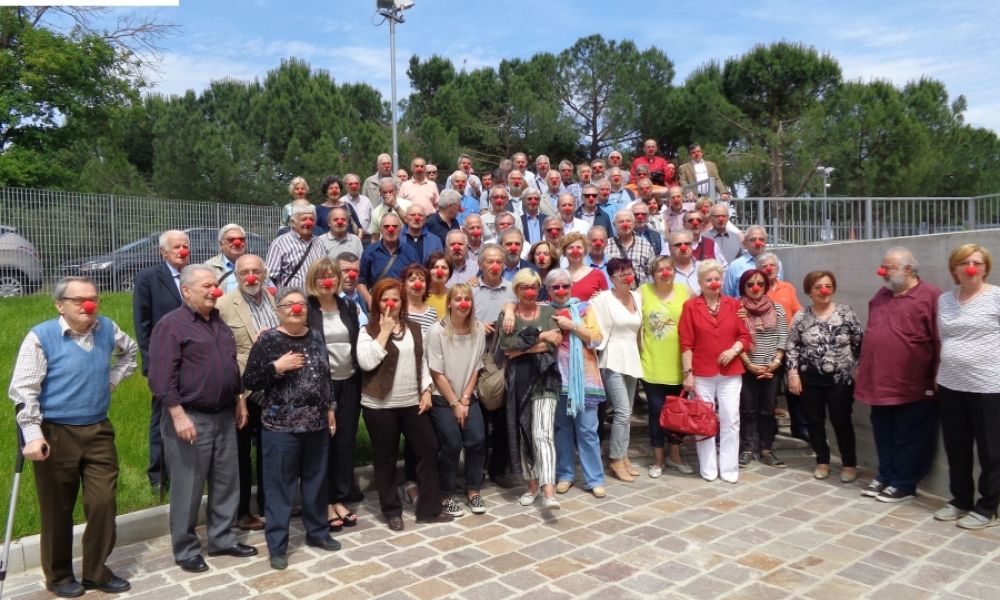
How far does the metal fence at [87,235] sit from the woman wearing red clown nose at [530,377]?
7.93m

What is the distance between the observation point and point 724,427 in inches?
246

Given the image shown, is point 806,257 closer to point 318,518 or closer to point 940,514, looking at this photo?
point 940,514

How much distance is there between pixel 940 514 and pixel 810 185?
2060 centimetres

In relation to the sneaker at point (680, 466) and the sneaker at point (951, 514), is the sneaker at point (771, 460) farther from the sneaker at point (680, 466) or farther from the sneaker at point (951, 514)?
the sneaker at point (951, 514)

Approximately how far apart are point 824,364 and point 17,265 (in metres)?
13.2

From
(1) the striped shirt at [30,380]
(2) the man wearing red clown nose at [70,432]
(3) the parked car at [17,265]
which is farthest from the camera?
(3) the parked car at [17,265]

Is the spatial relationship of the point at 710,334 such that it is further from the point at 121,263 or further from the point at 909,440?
the point at 121,263

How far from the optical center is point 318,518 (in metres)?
4.83

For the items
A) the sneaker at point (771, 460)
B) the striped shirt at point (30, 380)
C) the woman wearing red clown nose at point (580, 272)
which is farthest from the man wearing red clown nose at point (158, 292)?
the sneaker at point (771, 460)

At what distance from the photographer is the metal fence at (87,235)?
13.0m

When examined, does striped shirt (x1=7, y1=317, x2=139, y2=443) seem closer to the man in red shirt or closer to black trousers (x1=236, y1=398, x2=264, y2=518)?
black trousers (x1=236, y1=398, x2=264, y2=518)

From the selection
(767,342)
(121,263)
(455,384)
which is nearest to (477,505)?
(455,384)

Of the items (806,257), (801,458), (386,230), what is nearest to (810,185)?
(806,257)

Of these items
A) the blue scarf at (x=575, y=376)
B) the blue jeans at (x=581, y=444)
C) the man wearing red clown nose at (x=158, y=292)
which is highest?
the man wearing red clown nose at (x=158, y=292)
